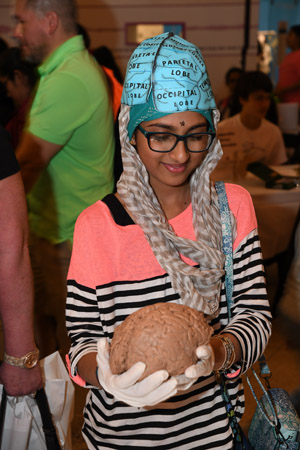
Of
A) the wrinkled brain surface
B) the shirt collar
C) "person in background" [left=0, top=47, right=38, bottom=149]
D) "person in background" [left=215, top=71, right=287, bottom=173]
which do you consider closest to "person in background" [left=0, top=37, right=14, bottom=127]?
"person in background" [left=0, top=47, right=38, bottom=149]

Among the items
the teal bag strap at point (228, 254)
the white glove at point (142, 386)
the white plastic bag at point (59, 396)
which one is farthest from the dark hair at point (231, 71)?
the white glove at point (142, 386)

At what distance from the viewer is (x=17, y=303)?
1727 mm

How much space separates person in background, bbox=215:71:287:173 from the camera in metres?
4.42

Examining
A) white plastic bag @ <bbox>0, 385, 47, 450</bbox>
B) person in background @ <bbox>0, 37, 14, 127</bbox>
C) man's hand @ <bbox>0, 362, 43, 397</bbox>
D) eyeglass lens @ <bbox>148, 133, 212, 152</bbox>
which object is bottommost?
white plastic bag @ <bbox>0, 385, 47, 450</bbox>

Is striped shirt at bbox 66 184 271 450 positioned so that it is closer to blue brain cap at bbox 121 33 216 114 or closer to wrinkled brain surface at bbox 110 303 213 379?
wrinkled brain surface at bbox 110 303 213 379

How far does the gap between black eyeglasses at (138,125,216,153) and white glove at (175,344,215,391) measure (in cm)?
55

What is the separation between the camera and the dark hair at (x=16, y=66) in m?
3.79

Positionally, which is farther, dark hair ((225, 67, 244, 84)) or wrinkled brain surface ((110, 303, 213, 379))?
dark hair ((225, 67, 244, 84))

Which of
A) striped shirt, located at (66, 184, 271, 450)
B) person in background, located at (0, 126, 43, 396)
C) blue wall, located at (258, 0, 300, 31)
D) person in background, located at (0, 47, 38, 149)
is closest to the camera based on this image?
striped shirt, located at (66, 184, 271, 450)

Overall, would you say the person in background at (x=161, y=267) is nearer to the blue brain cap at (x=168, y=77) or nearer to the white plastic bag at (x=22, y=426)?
the blue brain cap at (x=168, y=77)

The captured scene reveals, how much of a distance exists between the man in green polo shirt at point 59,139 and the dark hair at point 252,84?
2.06m

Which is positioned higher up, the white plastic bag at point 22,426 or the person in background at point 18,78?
the person in background at point 18,78

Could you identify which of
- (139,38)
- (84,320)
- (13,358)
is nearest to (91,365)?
(84,320)

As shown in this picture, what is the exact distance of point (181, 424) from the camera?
1.51 m
